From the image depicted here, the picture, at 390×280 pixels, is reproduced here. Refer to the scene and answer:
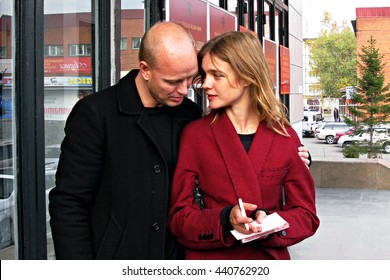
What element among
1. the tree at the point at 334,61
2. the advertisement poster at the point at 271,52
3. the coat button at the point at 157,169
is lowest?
the coat button at the point at 157,169

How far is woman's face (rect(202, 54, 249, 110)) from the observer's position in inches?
89.0

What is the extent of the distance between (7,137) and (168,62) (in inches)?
55.6

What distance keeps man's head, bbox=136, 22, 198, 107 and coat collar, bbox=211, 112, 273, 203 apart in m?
0.19

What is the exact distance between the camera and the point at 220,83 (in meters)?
2.27

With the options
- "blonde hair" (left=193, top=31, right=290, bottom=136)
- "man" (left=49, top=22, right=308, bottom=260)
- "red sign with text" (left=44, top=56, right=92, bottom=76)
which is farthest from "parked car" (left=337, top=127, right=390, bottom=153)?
"man" (left=49, top=22, right=308, bottom=260)

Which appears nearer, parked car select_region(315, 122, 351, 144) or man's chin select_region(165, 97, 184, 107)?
man's chin select_region(165, 97, 184, 107)

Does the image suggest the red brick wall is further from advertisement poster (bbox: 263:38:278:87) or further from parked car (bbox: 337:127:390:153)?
advertisement poster (bbox: 263:38:278:87)

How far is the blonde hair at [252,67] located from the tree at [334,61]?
73165 mm

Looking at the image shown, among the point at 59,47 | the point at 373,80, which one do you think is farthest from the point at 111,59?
the point at 373,80

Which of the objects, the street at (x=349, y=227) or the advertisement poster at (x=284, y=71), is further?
the advertisement poster at (x=284, y=71)

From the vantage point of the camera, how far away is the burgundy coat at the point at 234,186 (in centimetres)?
222

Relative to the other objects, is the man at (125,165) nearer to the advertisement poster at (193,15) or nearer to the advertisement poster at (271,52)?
the advertisement poster at (193,15)

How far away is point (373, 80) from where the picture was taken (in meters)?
24.4

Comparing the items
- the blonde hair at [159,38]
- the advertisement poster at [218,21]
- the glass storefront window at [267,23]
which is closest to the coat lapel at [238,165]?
the blonde hair at [159,38]
